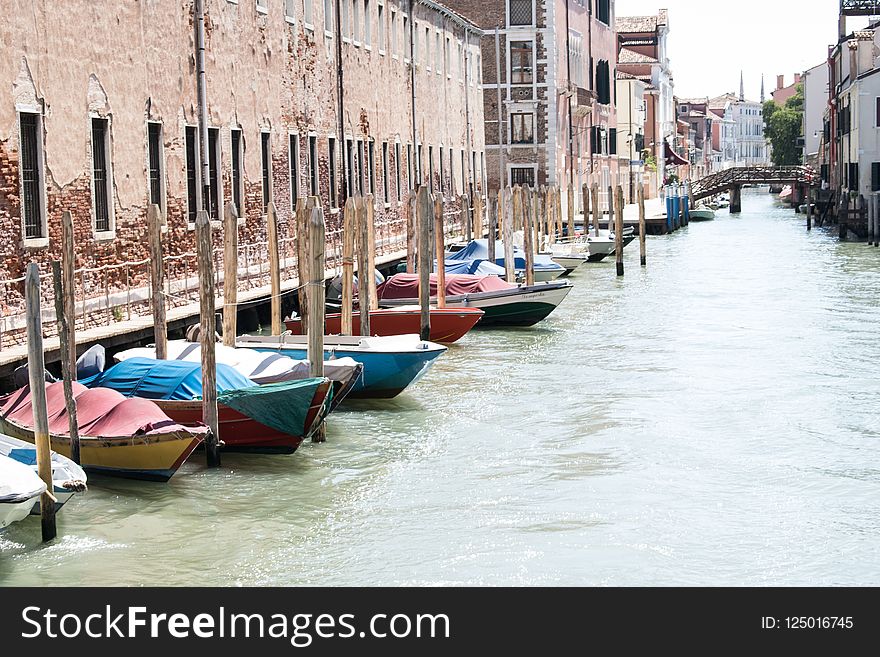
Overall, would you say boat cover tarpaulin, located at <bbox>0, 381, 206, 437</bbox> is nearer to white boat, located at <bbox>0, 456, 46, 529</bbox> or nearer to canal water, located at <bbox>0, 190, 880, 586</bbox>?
canal water, located at <bbox>0, 190, 880, 586</bbox>

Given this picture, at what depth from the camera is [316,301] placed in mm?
12195

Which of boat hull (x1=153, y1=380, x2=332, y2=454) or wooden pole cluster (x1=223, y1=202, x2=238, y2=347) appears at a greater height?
wooden pole cluster (x1=223, y1=202, x2=238, y2=347)

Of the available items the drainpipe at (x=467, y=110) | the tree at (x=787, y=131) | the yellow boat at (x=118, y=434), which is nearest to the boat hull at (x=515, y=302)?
the yellow boat at (x=118, y=434)

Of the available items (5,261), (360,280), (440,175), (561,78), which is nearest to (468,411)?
(360,280)

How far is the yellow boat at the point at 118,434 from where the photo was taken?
10.5 metres

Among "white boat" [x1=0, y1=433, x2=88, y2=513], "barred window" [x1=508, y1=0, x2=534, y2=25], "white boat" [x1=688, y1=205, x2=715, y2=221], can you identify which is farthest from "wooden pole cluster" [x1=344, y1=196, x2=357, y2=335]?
"white boat" [x1=688, y1=205, x2=715, y2=221]

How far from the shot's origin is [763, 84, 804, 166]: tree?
90125 millimetres

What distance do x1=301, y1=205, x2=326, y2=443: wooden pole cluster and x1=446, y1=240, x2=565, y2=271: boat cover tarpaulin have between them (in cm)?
1126

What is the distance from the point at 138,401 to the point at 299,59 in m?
11.8

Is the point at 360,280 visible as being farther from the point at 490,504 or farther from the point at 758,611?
the point at 758,611

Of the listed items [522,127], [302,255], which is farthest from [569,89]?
[302,255]

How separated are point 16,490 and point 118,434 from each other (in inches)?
69.0

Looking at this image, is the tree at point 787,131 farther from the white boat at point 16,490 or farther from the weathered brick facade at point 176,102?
the white boat at point 16,490

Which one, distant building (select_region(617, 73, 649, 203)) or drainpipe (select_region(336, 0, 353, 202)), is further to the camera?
distant building (select_region(617, 73, 649, 203))
